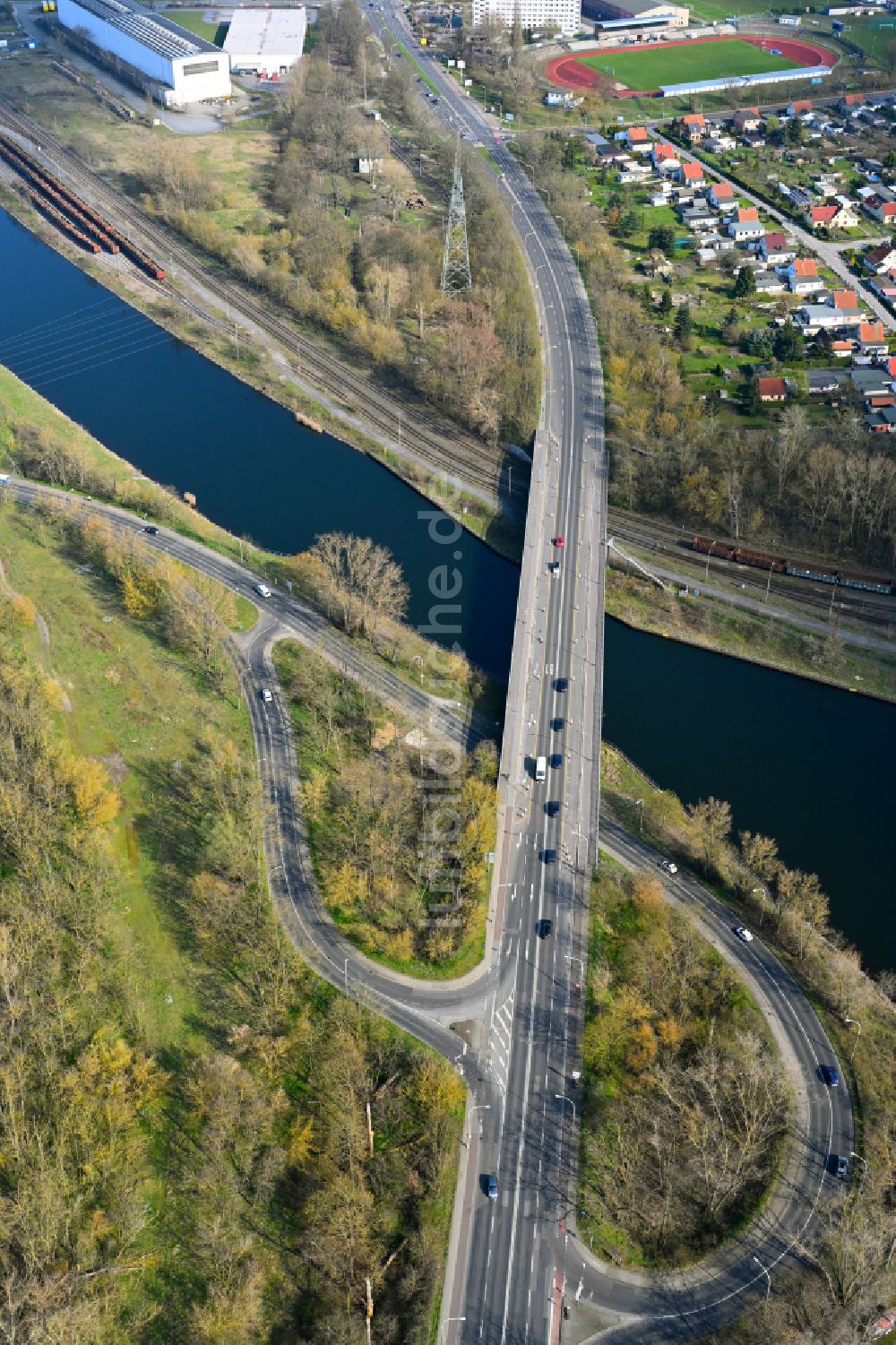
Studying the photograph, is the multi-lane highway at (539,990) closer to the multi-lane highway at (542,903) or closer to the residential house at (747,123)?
the multi-lane highway at (542,903)

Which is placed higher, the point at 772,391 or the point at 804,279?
the point at 804,279

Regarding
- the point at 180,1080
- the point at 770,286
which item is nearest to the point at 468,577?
the point at 180,1080

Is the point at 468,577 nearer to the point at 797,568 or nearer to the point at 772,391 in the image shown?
the point at 797,568

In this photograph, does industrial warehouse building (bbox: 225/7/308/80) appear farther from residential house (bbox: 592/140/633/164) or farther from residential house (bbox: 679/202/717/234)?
residential house (bbox: 679/202/717/234)

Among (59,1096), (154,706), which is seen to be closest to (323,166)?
(154,706)

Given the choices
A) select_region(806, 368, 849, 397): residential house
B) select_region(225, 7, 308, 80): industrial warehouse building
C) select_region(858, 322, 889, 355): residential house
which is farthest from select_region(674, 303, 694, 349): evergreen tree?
select_region(225, 7, 308, 80): industrial warehouse building

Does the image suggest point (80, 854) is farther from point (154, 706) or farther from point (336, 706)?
point (336, 706)

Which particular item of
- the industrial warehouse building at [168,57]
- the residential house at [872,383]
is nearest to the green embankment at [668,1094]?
the residential house at [872,383]
